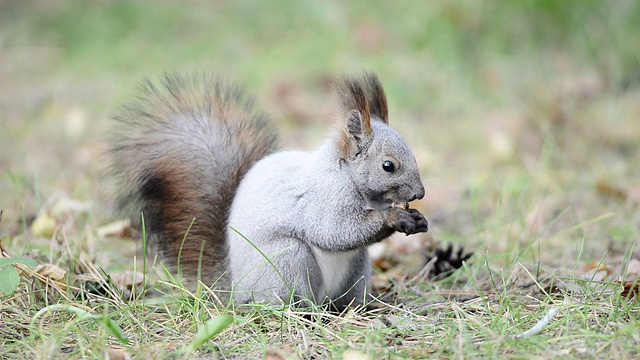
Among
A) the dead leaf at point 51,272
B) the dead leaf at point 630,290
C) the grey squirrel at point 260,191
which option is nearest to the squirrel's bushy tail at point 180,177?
the grey squirrel at point 260,191

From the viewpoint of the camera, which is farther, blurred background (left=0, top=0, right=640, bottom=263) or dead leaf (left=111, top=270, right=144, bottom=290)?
blurred background (left=0, top=0, right=640, bottom=263)

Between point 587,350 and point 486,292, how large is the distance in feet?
2.04

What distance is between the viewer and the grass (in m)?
1.83

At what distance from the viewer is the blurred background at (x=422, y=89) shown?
10.5 ft

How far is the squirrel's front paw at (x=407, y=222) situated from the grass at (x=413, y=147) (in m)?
0.21

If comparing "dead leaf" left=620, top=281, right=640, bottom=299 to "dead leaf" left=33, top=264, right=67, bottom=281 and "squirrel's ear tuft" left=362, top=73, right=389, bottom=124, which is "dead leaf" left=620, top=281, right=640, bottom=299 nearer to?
"squirrel's ear tuft" left=362, top=73, right=389, bottom=124

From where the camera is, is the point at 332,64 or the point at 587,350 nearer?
the point at 587,350

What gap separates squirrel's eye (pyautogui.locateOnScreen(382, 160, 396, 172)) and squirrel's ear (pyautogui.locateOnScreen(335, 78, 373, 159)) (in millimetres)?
77

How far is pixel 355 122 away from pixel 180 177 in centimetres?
56

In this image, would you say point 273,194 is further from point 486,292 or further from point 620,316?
point 620,316

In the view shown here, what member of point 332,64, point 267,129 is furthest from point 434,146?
point 267,129

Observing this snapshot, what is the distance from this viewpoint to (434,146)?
13.9ft

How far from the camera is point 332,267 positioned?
7.14 feet

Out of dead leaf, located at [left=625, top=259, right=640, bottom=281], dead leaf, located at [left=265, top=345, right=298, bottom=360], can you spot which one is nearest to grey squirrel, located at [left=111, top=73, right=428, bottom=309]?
dead leaf, located at [left=265, top=345, right=298, bottom=360]
